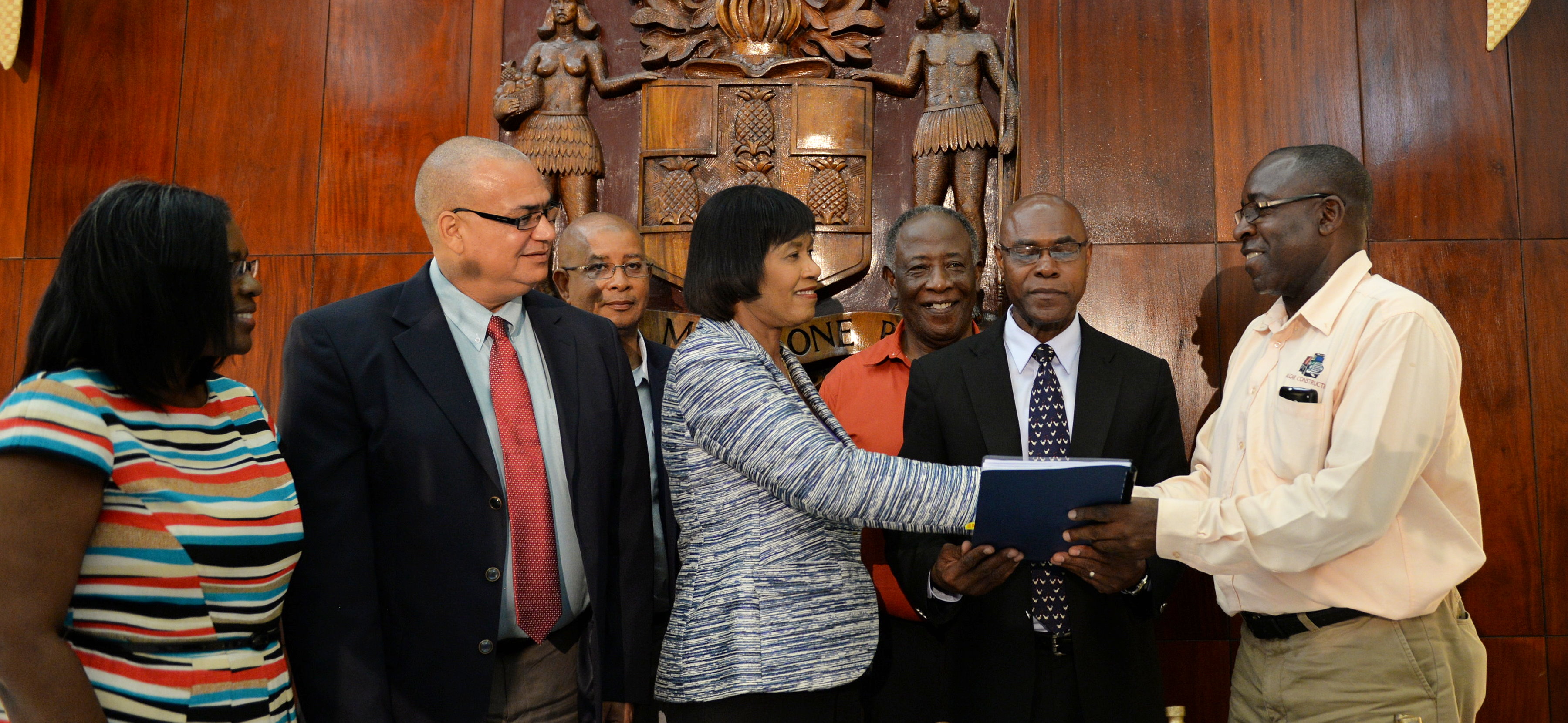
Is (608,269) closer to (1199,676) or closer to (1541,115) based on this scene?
(1199,676)

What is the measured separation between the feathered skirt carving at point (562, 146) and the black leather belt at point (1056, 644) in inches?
101

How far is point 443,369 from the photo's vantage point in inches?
76.1

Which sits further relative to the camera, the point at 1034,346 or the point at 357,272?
the point at 357,272

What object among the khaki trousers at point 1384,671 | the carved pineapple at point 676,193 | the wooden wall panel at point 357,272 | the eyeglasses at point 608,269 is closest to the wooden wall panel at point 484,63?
the wooden wall panel at point 357,272

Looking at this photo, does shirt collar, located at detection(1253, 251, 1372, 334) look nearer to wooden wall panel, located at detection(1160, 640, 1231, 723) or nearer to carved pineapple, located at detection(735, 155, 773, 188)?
wooden wall panel, located at detection(1160, 640, 1231, 723)

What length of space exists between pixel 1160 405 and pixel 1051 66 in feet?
5.41

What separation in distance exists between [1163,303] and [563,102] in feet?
7.71

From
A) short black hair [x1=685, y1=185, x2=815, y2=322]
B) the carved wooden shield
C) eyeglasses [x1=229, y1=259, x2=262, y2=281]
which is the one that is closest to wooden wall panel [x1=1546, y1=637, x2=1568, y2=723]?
the carved wooden shield

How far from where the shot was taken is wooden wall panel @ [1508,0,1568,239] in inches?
132

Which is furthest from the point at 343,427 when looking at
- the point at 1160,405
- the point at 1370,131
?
the point at 1370,131

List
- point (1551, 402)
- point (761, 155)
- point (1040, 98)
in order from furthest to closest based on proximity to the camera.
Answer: point (761, 155) < point (1040, 98) < point (1551, 402)

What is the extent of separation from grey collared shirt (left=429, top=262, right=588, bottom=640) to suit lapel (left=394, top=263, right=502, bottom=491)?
2 centimetres

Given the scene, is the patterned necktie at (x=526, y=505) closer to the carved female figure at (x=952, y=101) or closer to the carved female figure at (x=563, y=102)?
the carved female figure at (x=563, y=102)

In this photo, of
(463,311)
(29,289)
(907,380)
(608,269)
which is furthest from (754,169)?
(29,289)
